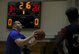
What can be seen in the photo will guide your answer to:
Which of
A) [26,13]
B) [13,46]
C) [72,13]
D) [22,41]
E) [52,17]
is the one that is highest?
[72,13]

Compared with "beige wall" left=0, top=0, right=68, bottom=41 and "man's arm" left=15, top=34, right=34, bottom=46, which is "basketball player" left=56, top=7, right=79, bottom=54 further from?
"beige wall" left=0, top=0, right=68, bottom=41

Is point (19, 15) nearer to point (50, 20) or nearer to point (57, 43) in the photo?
point (50, 20)

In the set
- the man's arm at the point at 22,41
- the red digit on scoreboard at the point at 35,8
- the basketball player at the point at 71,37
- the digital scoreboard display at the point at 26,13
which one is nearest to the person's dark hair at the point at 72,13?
the basketball player at the point at 71,37

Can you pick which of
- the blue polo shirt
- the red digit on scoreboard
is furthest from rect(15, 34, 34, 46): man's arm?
the red digit on scoreboard

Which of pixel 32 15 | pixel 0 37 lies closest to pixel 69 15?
pixel 32 15

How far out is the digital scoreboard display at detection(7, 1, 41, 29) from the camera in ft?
27.1

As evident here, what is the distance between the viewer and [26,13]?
8398mm

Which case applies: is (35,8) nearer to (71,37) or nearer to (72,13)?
(72,13)

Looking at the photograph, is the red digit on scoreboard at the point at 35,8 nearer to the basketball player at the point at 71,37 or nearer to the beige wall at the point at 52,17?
the beige wall at the point at 52,17

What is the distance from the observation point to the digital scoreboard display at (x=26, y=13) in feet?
27.1

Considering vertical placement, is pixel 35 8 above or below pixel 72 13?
below

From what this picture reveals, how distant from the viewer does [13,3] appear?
8.62 metres

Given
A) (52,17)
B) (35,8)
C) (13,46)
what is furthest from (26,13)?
(13,46)

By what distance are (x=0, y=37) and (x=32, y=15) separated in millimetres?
1389
